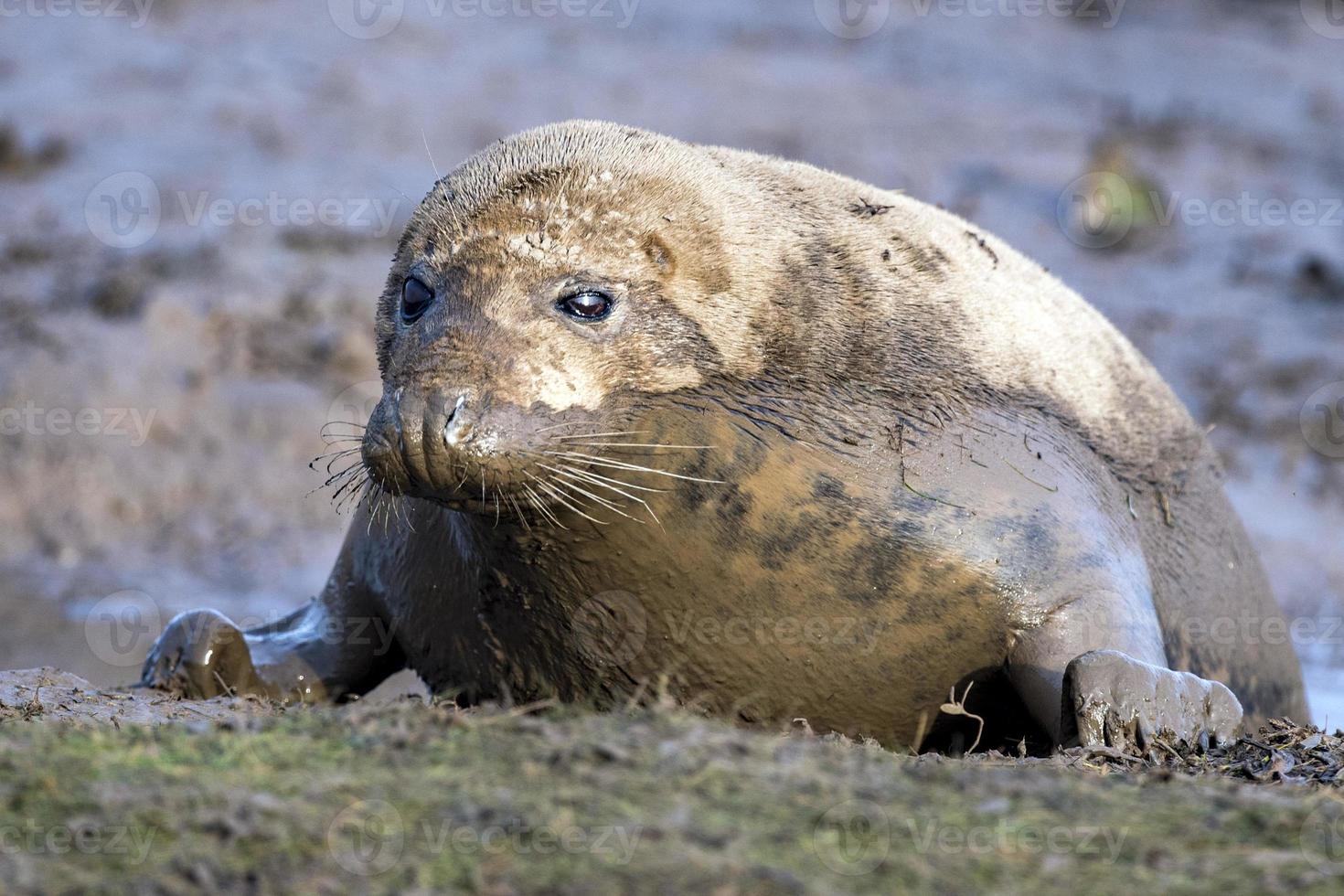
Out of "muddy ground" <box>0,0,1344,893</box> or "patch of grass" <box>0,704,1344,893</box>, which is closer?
"patch of grass" <box>0,704,1344,893</box>

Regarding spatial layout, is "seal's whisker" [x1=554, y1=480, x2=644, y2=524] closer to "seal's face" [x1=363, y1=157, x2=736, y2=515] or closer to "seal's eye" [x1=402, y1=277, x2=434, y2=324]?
"seal's face" [x1=363, y1=157, x2=736, y2=515]

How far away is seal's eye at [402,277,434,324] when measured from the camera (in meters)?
4.55

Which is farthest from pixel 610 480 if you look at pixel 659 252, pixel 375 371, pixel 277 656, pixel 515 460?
pixel 375 371

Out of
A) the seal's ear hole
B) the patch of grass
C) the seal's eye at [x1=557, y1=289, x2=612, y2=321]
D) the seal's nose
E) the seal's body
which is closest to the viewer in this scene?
the patch of grass

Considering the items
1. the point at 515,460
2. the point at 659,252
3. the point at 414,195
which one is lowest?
the point at 515,460

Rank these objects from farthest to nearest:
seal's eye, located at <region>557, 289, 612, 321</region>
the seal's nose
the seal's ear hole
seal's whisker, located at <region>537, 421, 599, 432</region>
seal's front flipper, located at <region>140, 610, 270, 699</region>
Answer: seal's front flipper, located at <region>140, 610, 270, 699</region> → the seal's ear hole → seal's eye, located at <region>557, 289, 612, 321</region> → seal's whisker, located at <region>537, 421, 599, 432</region> → the seal's nose

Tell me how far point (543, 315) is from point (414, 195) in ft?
25.6

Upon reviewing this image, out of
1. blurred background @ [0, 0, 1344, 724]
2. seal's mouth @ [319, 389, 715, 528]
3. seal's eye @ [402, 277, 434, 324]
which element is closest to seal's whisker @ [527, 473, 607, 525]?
seal's mouth @ [319, 389, 715, 528]

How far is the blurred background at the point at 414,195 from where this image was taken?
965 centimetres

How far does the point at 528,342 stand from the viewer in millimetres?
4312

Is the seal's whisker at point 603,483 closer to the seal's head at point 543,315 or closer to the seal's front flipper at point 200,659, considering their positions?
the seal's head at point 543,315

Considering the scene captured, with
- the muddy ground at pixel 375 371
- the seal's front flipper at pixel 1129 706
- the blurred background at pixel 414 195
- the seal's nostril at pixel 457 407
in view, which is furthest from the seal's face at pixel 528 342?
the blurred background at pixel 414 195

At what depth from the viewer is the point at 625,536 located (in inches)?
176

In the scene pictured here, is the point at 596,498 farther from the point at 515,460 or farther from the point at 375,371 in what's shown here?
the point at 375,371
